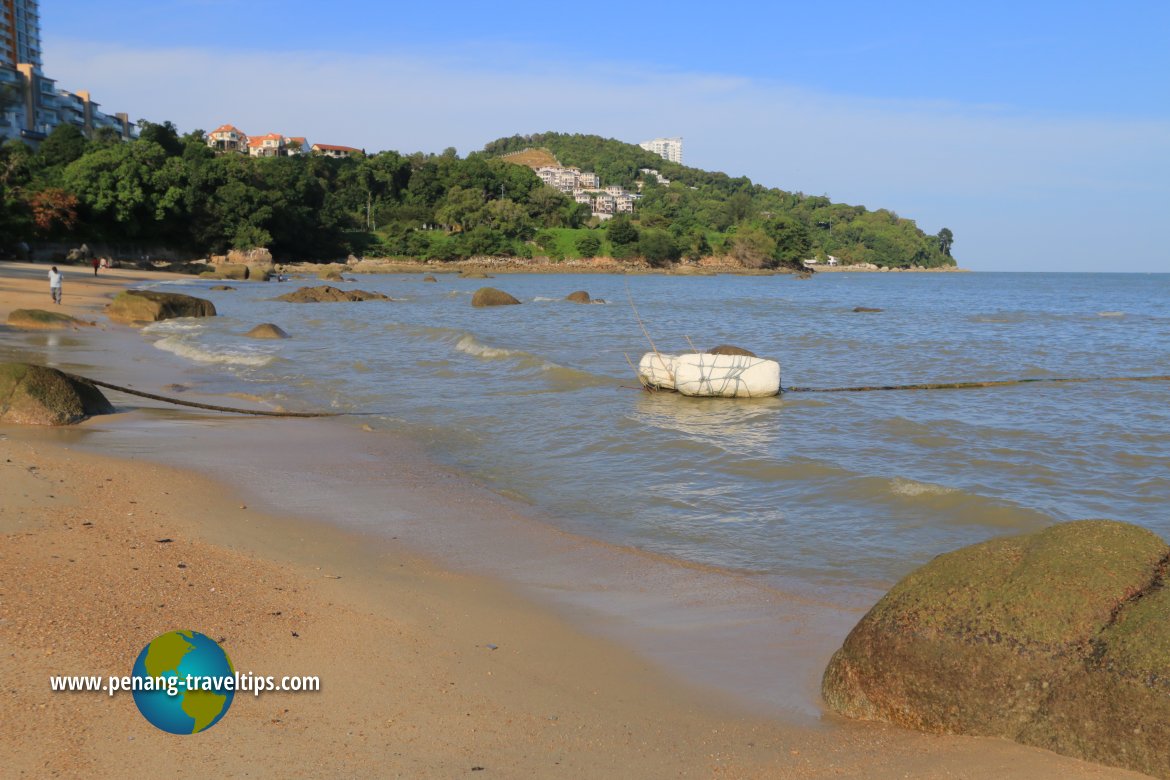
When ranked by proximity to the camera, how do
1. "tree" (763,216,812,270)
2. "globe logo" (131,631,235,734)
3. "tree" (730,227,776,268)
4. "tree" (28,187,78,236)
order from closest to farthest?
"globe logo" (131,631,235,734) < "tree" (28,187,78,236) < "tree" (730,227,776,268) < "tree" (763,216,812,270)

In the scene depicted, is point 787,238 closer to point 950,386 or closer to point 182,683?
point 950,386

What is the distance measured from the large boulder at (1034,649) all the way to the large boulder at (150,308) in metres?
26.5

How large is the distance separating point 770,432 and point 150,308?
71.7 feet

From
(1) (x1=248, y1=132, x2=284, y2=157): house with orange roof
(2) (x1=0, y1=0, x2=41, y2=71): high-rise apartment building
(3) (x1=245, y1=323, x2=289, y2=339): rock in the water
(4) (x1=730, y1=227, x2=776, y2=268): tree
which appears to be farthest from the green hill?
(3) (x1=245, y1=323, x2=289, y2=339): rock in the water

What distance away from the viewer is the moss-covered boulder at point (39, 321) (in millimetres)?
21891

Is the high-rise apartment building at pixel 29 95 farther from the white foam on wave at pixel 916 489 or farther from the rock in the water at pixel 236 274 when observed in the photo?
the white foam on wave at pixel 916 489

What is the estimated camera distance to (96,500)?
679cm

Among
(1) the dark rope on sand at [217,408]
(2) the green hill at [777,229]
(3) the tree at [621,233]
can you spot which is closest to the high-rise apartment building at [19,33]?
(3) the tree at [621,233]

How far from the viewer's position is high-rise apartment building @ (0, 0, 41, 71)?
118m

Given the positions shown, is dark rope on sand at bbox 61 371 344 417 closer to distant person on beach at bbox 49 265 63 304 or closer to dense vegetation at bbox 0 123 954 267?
distant person on beach at bbox 49 265 63 304

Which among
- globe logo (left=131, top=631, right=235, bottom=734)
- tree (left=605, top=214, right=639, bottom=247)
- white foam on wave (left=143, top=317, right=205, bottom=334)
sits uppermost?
tree (left=605, top=214, right=639, bottom=247)

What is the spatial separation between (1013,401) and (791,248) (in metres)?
123

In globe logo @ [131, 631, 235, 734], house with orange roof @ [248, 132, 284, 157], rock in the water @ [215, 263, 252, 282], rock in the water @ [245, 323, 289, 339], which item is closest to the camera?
globe logo @ [131, 631, 235, 734]

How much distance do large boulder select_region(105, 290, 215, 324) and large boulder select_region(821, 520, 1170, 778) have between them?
1042 inches
